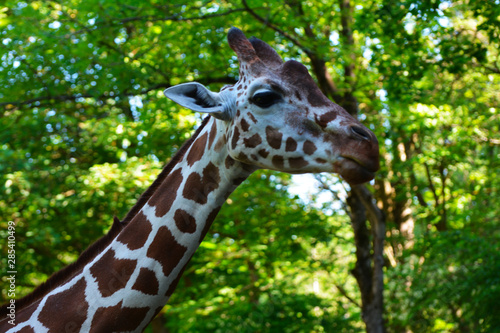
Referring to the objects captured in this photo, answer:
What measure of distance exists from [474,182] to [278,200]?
5744 millimetres

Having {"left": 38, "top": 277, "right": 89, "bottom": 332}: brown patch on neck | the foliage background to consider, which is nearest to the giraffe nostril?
{"left": 38, "top": 277, "right": 89, "bottom": 332}: brown patch on neck

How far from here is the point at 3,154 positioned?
7293mm

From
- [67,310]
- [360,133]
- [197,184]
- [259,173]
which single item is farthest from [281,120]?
[259,173]

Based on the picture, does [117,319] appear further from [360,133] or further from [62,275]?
[360,133]

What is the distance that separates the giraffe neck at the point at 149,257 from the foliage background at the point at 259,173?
3.77 m

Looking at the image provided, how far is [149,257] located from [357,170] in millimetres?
1257

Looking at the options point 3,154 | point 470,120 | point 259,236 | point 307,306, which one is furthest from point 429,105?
point 3,154

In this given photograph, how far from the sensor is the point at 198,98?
9.07 ft

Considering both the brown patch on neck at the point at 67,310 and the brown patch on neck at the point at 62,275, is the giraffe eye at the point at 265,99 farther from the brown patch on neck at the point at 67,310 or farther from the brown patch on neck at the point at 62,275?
the brown patch on neck at the point at 67,310

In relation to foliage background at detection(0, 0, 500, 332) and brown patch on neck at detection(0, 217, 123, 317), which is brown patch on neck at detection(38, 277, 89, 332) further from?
foliage background at detection(0, 0, 500, 332)

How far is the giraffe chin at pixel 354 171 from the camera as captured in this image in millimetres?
2480

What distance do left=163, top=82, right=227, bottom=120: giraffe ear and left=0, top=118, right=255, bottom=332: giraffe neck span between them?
0.46ft

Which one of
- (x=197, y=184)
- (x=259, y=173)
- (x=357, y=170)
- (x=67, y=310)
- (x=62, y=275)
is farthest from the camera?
(x=259, y=173)

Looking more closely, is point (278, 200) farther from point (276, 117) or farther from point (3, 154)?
point (276, 117)
